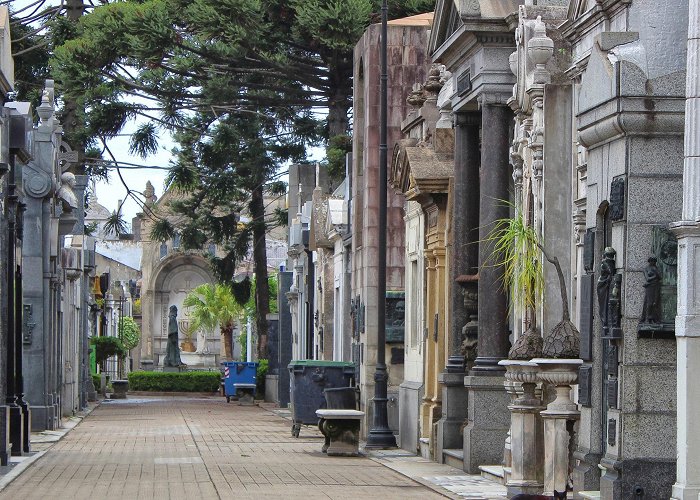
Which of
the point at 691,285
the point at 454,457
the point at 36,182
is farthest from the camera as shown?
the point at 36,182

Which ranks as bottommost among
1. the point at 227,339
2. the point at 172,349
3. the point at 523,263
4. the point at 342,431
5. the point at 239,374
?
the point at 227,339

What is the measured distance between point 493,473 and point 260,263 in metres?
35.8

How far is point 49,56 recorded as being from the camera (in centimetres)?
4519

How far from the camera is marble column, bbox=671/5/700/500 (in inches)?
472

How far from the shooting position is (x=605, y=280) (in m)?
13.6

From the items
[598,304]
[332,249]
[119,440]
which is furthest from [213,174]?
[598,304]

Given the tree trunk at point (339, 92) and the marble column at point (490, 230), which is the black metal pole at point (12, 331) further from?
the tree trunk at point (339, 92)

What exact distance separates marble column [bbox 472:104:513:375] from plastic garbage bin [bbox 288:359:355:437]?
820 centimetres

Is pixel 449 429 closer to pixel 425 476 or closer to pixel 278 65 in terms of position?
pixel 425 476

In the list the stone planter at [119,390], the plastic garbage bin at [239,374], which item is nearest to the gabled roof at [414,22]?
the plastic garbage bin at [239,374]

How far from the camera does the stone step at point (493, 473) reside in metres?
19.5

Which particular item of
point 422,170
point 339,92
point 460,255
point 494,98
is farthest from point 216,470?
point 339,92

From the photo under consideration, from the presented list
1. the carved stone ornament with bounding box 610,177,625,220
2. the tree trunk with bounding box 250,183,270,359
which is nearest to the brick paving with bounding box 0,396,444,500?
the carved stone ornament with bounding box 610,177,625,220

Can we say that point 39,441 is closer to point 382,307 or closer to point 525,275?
point 382,307
